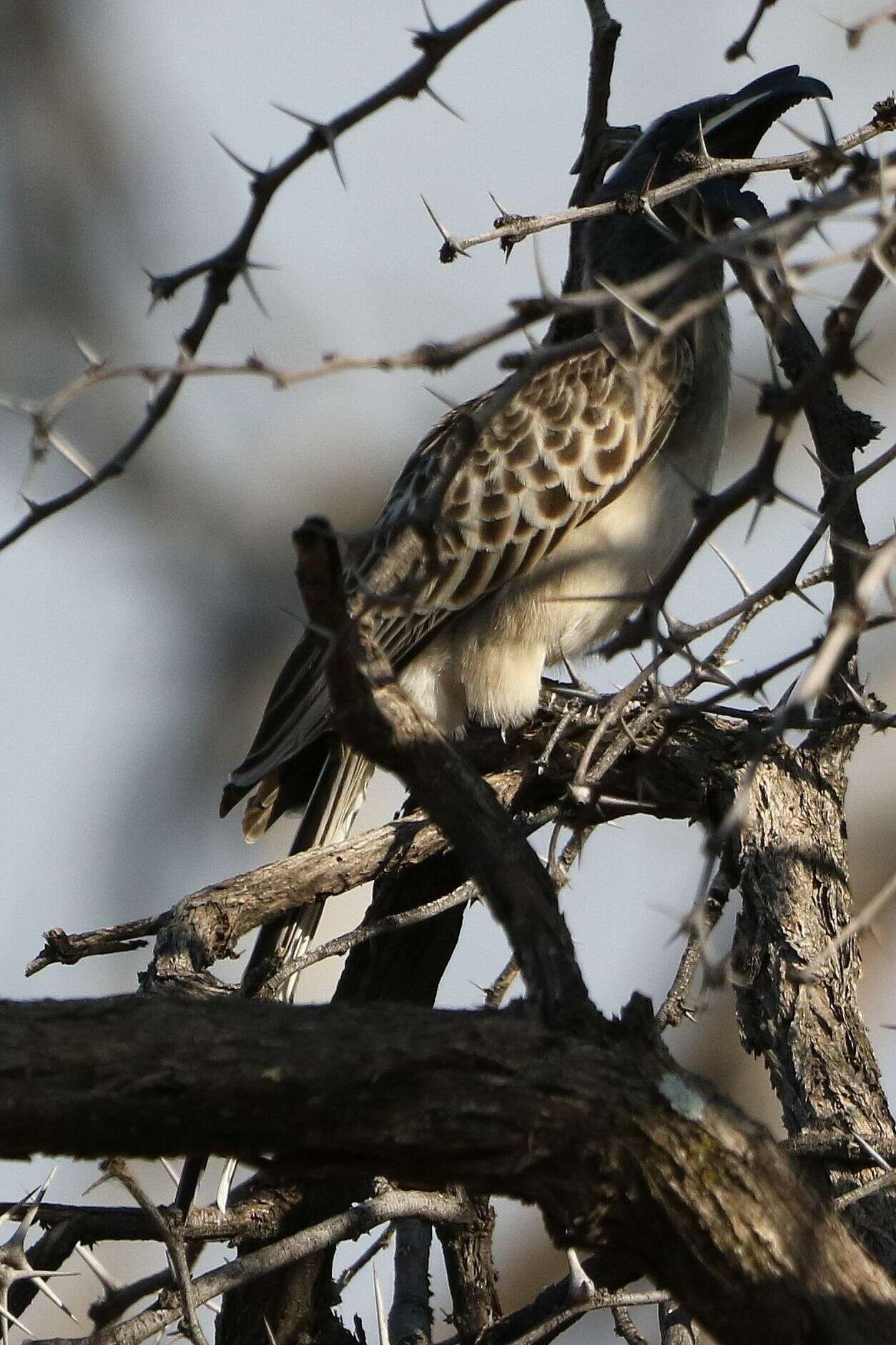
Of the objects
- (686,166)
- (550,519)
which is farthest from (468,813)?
(686,166)

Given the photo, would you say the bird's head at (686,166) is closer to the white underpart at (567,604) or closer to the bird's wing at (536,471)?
the bird's wing at (536,471)

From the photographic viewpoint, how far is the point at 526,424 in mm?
5496

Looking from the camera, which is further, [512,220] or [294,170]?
[512,220]

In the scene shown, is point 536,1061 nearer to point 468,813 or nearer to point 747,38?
point 468,813

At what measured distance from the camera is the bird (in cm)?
503

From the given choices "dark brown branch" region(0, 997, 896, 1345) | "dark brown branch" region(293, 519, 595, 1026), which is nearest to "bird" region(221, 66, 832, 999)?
"dark brown branch" region(293, 519, 595, 1026)

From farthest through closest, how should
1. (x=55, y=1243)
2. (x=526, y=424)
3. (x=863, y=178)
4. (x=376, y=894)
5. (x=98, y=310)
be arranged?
1. (x=98, y=310)
2. (x=526, y=424)
3. (x=376, y=894)
4. (x=55, y=1243)
5. (x=863, y=178)

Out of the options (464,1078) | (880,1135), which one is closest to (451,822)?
(464,1078)

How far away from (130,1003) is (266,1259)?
118 cm

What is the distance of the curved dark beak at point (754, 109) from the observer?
16.7 feet

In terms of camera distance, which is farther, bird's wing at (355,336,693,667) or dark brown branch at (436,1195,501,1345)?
bird's wing at (355,336,693,667)

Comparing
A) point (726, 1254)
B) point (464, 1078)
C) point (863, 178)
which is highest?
point (863, 178)

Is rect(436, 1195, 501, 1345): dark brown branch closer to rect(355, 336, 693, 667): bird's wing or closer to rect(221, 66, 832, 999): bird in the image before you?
rect(221, 66, 832, 999): bird

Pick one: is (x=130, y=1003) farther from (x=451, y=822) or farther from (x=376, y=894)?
(x=376, y=894)
